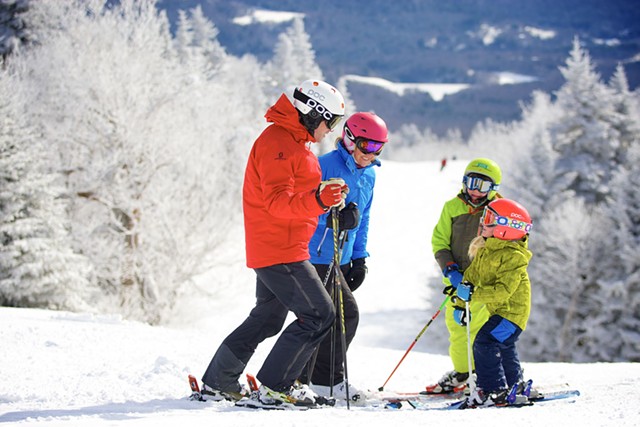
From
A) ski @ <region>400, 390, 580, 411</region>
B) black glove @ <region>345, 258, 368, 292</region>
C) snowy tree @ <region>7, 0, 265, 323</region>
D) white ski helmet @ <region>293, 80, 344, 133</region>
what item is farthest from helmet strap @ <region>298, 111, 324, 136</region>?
snowy tree @ <region>7, 0, 265, 323</region>

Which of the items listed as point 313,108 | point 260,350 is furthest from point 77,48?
point 313,108

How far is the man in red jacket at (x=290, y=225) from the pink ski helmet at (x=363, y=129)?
2.09 ft

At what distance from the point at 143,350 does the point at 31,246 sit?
8834 millimetres

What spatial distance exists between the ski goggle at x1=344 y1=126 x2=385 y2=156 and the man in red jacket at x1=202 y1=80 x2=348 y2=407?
0.65 meters

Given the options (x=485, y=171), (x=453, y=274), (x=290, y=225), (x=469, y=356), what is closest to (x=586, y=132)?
(x=485, y=171)

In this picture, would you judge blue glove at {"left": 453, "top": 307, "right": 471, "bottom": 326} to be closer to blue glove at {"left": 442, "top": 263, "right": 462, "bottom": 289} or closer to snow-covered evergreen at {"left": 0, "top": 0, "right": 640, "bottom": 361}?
blue glove at {"left": 442, "top": 263, "right": 462, "bottom": 289}

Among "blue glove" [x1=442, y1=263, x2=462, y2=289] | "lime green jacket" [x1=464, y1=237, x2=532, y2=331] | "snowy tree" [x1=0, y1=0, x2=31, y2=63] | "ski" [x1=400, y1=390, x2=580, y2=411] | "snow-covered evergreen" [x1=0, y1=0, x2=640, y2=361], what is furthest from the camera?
"snowy tree" [x1=0, y1=0, x2=31, y2=63]

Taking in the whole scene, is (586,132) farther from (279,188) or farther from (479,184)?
(279,188)

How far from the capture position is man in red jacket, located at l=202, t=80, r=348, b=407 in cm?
372

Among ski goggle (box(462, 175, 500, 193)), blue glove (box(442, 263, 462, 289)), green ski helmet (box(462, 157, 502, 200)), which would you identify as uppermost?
green ski helmet (box(462, 157, 502, 200))

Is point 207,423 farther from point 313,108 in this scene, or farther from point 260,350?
point 260,350

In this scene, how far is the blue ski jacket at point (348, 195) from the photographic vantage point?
15.3 ft

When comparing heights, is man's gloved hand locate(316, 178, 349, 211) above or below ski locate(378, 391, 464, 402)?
above

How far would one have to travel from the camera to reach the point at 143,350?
588 centimetres
